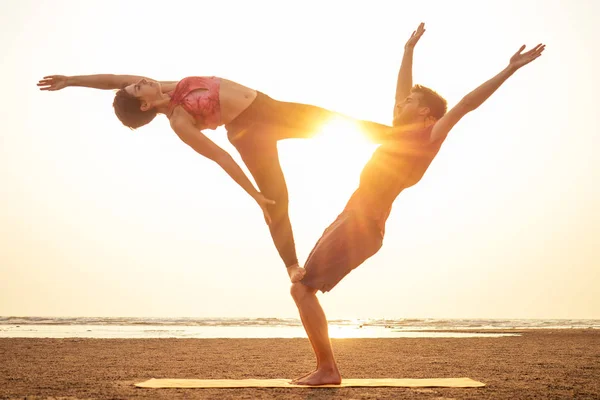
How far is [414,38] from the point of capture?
625 centimetres

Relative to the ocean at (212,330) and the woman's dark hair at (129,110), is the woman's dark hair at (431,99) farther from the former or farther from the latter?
the ocean at (212,330)

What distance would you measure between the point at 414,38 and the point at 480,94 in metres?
1.56

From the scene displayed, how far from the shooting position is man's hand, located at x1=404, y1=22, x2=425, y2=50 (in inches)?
244

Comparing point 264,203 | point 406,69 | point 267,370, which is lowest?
point 267,370

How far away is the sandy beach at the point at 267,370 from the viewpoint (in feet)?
16.8

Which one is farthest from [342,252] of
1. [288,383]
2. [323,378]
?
[288,383]

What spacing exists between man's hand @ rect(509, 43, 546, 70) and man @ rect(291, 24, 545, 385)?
0.68 metres

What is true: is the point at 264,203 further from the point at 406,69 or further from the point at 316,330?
the point at 406,69

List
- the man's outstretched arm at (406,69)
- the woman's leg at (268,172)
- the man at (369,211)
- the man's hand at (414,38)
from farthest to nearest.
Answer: the man's hand at (414,38) → the man's outstretched arm at (406,69) → the man at (369,211) → the woman's leg at (268,172)

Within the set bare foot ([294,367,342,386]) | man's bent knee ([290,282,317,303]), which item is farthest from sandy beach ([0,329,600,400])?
man's bent knee ([290,282,317,303])

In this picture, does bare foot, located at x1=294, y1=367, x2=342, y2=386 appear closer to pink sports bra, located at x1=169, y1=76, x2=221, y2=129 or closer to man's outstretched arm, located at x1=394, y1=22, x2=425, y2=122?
pink sports bra, located at x1=169, y1=76, x2=221, y2=129

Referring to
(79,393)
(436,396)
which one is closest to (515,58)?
(436,396)

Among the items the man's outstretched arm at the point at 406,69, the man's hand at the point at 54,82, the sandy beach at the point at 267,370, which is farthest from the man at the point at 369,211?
the man's hand at the point at 54,82

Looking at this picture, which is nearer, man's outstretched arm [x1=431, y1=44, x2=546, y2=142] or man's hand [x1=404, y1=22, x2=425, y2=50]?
man's outstretched arm [x1=431, y1=44, x2=546, y2=142]
